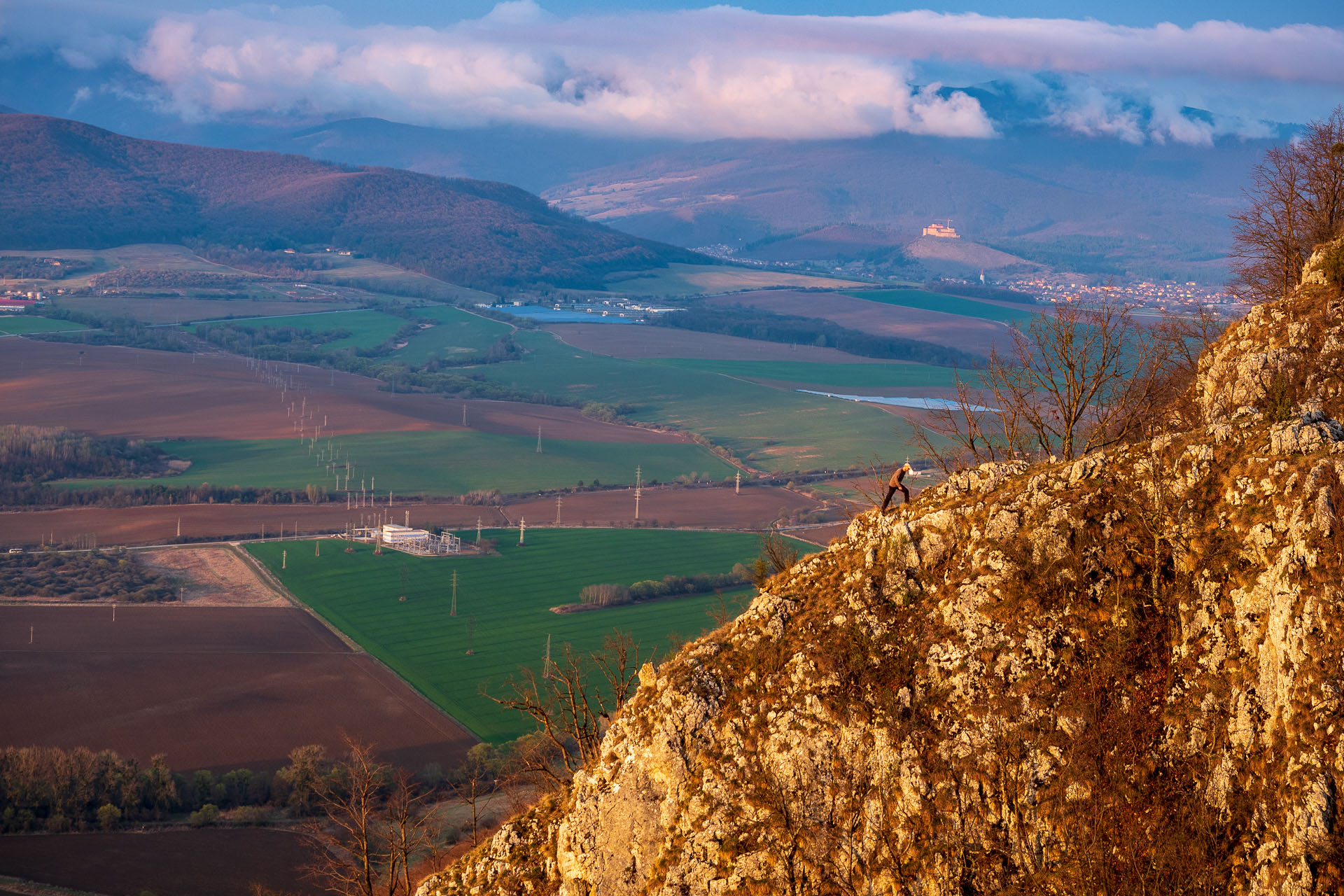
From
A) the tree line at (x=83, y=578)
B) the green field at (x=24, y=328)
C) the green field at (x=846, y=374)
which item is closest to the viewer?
the tree line at (x=83, y=578)

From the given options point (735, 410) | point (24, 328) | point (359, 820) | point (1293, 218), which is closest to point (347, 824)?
point (359, 820)

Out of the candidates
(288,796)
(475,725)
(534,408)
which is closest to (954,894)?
(288,796)

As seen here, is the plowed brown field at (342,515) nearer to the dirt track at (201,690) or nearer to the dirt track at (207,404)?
the dirt track at (201,690)

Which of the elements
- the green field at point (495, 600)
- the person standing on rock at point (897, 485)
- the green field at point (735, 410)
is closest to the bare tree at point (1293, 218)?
the person standing on rock at point (897, 485)

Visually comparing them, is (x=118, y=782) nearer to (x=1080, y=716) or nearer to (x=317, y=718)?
(x=317, y=718)

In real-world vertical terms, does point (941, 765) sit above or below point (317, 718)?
above
